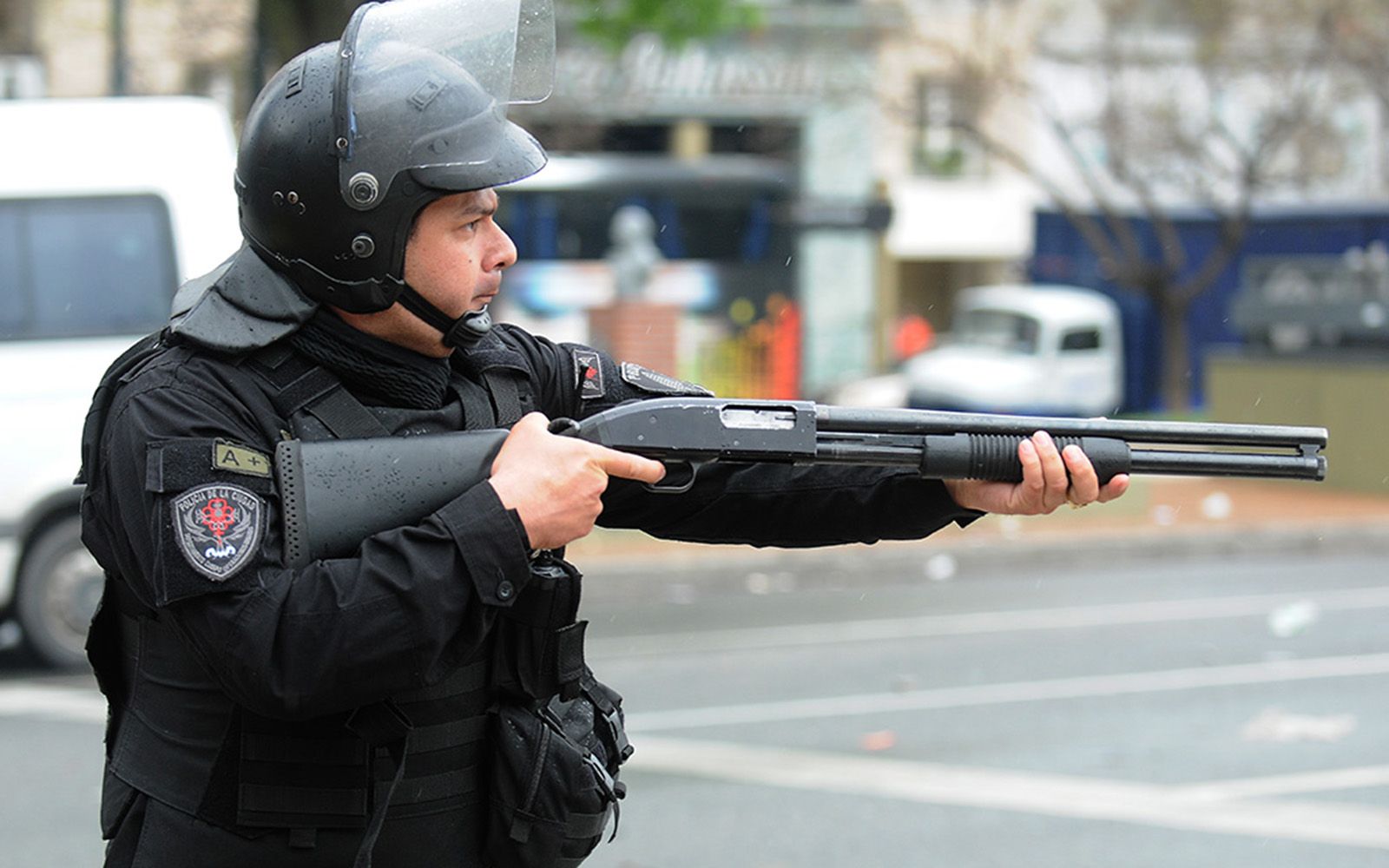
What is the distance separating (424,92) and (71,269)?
6865 mm

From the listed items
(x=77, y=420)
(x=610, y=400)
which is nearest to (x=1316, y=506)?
(x=77, y=420)

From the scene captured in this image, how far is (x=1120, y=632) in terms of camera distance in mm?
9273

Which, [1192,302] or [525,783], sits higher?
[525,783]

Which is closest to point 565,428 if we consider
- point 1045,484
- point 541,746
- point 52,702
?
point 541,746

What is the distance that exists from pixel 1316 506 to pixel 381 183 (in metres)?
14.0

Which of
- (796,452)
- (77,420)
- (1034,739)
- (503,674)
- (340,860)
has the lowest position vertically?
(1034,739)

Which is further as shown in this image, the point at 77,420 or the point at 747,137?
the point at 747,137

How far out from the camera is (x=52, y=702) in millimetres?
7766

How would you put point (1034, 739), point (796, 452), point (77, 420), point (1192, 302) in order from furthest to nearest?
point (1192, 302)
point (77, 420)
point (1034, 739)
point (796, 452)

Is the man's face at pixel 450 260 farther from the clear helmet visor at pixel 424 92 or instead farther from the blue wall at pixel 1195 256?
the blue wall at pixel 1195 256

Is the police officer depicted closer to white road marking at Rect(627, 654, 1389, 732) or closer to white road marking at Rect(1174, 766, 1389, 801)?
white road marking at Rect(1174, 766, 1389, 801)

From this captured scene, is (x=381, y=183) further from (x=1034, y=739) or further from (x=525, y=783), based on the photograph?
(x=1034, y=739)

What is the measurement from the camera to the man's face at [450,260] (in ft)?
7.44

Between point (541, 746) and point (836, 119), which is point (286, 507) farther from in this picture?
point (836, 119)
